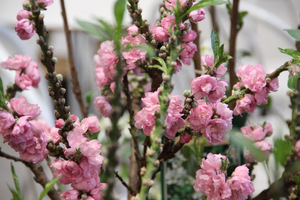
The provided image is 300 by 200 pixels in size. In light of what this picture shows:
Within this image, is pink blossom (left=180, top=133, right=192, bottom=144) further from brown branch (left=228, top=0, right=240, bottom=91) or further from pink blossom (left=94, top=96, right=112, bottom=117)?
Answer: brown branch (left=228, top=0, right=240, bottom=91)

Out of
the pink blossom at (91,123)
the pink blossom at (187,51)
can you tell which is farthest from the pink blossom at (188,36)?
the pink blossom at (91,123)

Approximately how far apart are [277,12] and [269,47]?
0.30 m

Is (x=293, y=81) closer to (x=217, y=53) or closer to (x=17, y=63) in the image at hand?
(x=217, y=53)

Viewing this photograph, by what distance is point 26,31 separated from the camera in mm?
398

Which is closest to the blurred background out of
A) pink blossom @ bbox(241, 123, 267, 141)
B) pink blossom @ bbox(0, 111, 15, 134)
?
pink blossom @ bbox(241, 123, 267, 141)

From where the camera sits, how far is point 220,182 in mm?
383

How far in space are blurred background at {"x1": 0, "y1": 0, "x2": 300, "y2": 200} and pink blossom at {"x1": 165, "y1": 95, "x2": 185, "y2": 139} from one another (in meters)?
0.08

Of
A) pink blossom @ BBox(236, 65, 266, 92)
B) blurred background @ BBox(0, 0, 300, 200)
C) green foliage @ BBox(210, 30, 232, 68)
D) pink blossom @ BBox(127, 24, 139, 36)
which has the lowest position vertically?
blurred background @ BBox(0, 0, 300, 200)

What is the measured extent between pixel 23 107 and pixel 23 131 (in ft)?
0.09

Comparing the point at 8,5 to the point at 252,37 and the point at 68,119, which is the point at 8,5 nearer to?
the point at 252,37

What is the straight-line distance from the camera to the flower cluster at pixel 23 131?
37cm

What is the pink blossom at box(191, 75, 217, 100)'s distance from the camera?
0.37 m

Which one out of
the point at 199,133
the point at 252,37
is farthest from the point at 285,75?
the point at 199,133

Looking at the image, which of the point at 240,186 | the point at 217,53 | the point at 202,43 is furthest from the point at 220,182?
the point at 202,43
